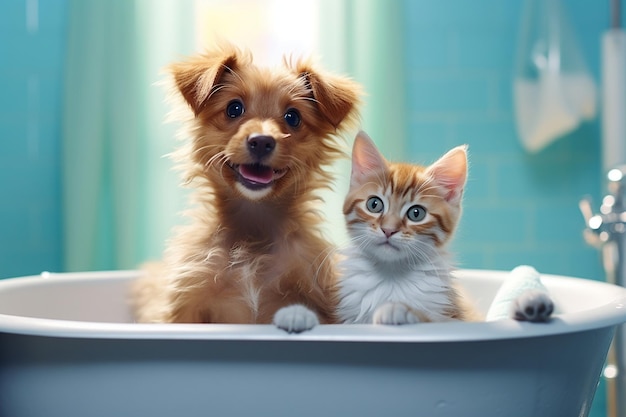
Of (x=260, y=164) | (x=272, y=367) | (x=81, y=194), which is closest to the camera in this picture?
(x=272, y=367)

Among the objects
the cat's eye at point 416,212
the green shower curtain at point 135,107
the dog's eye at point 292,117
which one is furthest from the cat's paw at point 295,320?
the green shower curtain at point 135,107

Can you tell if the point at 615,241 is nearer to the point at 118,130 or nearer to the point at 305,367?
the point at 305,367

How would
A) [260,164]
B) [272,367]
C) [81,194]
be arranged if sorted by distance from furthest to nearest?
[81,194] → [260,164] → [272,367]

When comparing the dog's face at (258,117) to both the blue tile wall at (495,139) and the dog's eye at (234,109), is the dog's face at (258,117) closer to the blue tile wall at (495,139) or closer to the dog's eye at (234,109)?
the dog's eye at (234,109)

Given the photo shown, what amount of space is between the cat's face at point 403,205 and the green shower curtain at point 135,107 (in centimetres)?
109

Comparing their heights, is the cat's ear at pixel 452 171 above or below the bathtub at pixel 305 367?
above

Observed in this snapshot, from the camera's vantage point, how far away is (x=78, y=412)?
114 cm

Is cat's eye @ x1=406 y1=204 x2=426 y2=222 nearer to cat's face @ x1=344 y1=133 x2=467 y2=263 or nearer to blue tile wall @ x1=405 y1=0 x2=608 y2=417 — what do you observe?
cat's face @ x1=344 y1=133 x2=467 y2=263

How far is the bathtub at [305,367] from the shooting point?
1.05m

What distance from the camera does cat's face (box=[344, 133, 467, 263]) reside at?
1.30 metres

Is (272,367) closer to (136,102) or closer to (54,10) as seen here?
(136,102)

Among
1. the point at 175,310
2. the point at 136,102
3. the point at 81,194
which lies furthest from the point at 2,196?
the point at 175,310

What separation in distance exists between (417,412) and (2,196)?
2047mm

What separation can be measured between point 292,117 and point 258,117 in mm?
74
